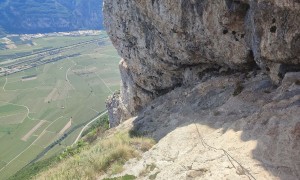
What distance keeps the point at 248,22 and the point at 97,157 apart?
14.1 m

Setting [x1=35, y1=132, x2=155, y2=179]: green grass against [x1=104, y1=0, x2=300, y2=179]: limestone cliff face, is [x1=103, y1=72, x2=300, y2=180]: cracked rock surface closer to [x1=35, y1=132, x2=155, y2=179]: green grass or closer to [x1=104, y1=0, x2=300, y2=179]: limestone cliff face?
[x1=104, y1=0, x2=300, y2=179]: limestone cliff face

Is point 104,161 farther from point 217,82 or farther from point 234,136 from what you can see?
point 217,82

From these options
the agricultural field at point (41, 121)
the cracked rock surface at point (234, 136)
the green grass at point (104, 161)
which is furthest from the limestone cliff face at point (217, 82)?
the agricultural field at point (41, 121)

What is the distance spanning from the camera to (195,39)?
98.2 ft

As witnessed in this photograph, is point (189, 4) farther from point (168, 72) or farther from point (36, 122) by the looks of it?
point (36, 122)

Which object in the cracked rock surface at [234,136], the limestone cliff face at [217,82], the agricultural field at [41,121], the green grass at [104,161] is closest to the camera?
the cracked rock surface at [234,136]

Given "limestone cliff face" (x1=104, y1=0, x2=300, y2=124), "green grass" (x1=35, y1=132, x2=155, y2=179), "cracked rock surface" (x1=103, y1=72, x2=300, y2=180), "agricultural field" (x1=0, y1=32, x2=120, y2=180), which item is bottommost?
"agricultural field" (x1=0, y1=32, x2=120, y2=180)

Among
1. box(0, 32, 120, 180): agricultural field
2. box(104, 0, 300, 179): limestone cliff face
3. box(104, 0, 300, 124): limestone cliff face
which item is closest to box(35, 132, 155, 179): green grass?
box(104, 0, 300, 179): limestone cliff face

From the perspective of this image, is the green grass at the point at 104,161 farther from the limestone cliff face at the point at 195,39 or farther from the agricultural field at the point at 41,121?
the agricultural field at the point at 41,121

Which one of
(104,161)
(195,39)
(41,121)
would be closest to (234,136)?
(104,161)

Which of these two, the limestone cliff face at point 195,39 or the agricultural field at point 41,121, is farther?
the agricultural field at point 41,121

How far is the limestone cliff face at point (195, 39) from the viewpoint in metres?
20.7

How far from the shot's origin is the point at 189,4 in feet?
92.1

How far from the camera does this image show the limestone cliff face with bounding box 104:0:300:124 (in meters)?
20.7
